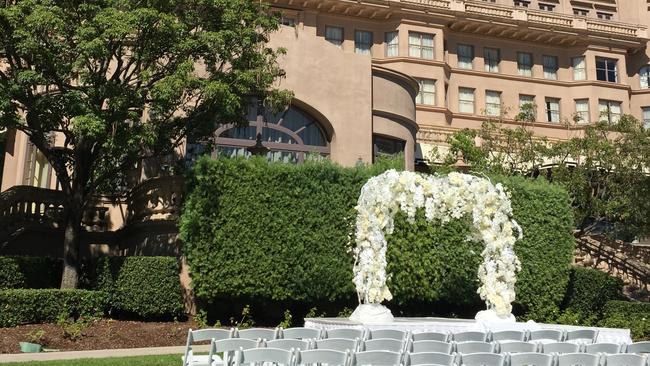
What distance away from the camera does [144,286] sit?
634 inches

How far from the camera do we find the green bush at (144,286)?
16.1 meters

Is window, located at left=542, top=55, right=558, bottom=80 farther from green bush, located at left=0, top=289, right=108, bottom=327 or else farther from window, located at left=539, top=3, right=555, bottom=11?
green bush, located at left=0, top=289, right=108, bottom=327

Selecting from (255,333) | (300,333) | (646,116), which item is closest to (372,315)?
(300,333)

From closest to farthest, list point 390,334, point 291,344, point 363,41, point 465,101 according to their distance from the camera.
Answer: point 291,344, point 390,334, point 363,41, point 465,101

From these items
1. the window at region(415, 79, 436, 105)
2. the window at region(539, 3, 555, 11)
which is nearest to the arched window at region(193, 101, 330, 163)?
the window at region(415, 79, 436, 105)

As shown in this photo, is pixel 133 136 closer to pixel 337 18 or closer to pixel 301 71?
pixel 301 71

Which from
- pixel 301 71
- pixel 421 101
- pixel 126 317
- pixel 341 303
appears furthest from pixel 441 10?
pixel 126 317

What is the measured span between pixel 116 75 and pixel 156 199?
12.5ft

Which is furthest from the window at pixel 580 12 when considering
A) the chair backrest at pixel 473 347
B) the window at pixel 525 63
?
the chair backrest at pixel 473 347

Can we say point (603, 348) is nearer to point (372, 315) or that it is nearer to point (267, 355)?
point (267, 355)

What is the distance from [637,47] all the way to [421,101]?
17.7 meters

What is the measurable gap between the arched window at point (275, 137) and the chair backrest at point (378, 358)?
43.3ft

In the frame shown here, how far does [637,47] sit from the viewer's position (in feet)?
143

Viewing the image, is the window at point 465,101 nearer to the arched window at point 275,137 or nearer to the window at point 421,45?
the window at point 421,45
